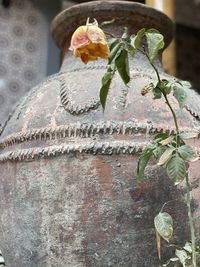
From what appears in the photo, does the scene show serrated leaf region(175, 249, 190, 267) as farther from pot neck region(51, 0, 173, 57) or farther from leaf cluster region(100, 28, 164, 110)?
pot neck region(51, 0, 173, 57)

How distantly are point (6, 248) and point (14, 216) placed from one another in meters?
0.11

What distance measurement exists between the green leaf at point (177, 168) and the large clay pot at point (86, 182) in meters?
0.22

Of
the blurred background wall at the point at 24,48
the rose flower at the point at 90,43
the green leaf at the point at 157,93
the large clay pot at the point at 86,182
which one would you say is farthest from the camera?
the blurred background wall at the point at 24,48

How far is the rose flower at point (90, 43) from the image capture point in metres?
0.89

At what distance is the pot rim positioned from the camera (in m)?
1.43

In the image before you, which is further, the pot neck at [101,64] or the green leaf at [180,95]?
the pot neck at [101,64]

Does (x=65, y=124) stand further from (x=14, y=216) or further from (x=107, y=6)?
(x=107, y=6)

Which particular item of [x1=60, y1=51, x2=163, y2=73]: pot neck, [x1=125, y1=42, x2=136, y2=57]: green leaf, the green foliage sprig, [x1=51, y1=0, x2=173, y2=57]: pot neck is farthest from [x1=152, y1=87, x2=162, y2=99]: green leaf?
[x1=51, y1=0, x2=173, y2=57]: pot neck

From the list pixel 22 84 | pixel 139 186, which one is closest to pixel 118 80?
pixel 139 186

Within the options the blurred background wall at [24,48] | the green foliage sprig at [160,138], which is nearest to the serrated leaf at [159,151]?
the green foliage sprig at [160,138]

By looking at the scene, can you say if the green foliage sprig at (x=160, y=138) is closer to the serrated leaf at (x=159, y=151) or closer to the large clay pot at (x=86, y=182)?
the serrated leaf at (x=159, y=151)

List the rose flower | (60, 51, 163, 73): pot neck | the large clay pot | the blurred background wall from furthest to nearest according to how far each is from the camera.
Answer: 1. the blurred background wall
2. (60, 51, 163, 73): pot neck
3. the large clay pot
4. the rose flower

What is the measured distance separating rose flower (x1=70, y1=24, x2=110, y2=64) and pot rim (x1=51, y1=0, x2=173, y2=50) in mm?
546

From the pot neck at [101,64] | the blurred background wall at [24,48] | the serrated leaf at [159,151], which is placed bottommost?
the blurred background wall at [24,48]
